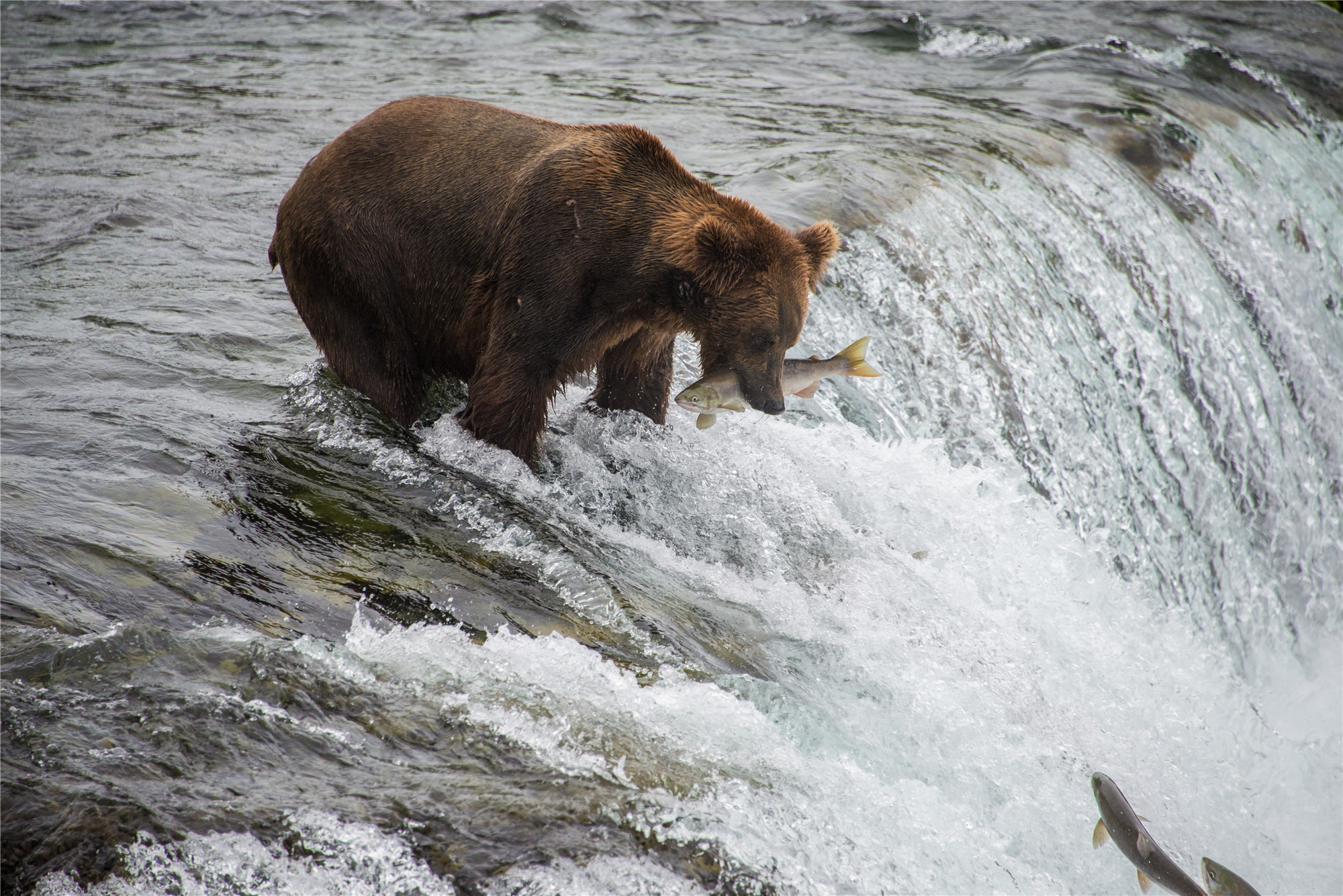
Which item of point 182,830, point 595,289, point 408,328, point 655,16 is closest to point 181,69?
point 655,16

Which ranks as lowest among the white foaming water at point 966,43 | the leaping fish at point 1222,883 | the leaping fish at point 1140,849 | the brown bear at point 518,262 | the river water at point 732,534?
the leaping fish at point 1222,883

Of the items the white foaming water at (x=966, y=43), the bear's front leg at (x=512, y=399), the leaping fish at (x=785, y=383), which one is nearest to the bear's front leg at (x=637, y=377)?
the leaping fish at (x=785, y=383)

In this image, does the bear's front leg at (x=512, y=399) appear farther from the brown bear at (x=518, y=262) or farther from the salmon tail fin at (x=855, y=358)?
the salmon tail fin at (x=855, y=358)

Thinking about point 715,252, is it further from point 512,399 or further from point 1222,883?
point 1222,883

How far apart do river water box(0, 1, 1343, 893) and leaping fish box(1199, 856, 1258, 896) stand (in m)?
0.31

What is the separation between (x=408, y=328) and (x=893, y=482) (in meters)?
2.08

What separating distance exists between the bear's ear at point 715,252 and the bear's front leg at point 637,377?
1.75 ft

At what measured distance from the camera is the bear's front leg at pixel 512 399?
3.55m

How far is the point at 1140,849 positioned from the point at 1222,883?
1.27 feet

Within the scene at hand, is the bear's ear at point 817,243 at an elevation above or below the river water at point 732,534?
above

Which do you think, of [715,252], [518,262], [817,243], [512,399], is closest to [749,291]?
[715,252]

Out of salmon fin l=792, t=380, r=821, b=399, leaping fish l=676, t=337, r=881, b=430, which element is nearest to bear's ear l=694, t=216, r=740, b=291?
leaping fish l=676, t=337, r=881, b=430

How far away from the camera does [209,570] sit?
2.79 meters

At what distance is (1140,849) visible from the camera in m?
2.88
